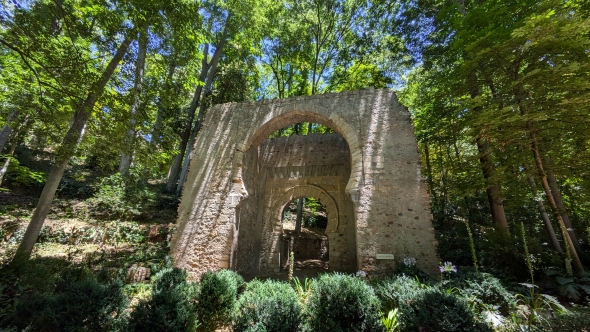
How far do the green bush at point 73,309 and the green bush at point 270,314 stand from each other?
177 centimetres

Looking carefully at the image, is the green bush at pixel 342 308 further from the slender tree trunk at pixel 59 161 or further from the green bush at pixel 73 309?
the slender tree trunk at pixel 59 161

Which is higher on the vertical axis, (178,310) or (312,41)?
(312,41)

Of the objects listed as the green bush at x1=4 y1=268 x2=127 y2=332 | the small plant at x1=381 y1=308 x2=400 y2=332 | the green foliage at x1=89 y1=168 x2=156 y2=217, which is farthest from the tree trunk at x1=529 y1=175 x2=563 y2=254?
the green foliage at x1=89 y1=168 x2=156 y2=217

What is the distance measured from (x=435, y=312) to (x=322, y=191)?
6.91m

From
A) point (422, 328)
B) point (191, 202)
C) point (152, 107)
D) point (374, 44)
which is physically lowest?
point (422, 328)

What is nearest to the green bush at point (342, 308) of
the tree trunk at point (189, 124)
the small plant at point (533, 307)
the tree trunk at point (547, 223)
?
the small plant at point (533, 307)

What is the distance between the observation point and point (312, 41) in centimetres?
1625

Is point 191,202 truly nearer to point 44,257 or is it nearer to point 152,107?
point 152,107

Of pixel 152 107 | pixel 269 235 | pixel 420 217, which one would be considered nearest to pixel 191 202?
pixel 152 107

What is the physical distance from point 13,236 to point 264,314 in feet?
34.6

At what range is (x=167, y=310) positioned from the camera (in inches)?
148

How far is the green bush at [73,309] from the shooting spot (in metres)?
3.45

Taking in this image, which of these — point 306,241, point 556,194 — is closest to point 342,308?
point 556,194

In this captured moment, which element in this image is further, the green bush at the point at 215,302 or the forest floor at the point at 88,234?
the forest floor at the point at 88,234
